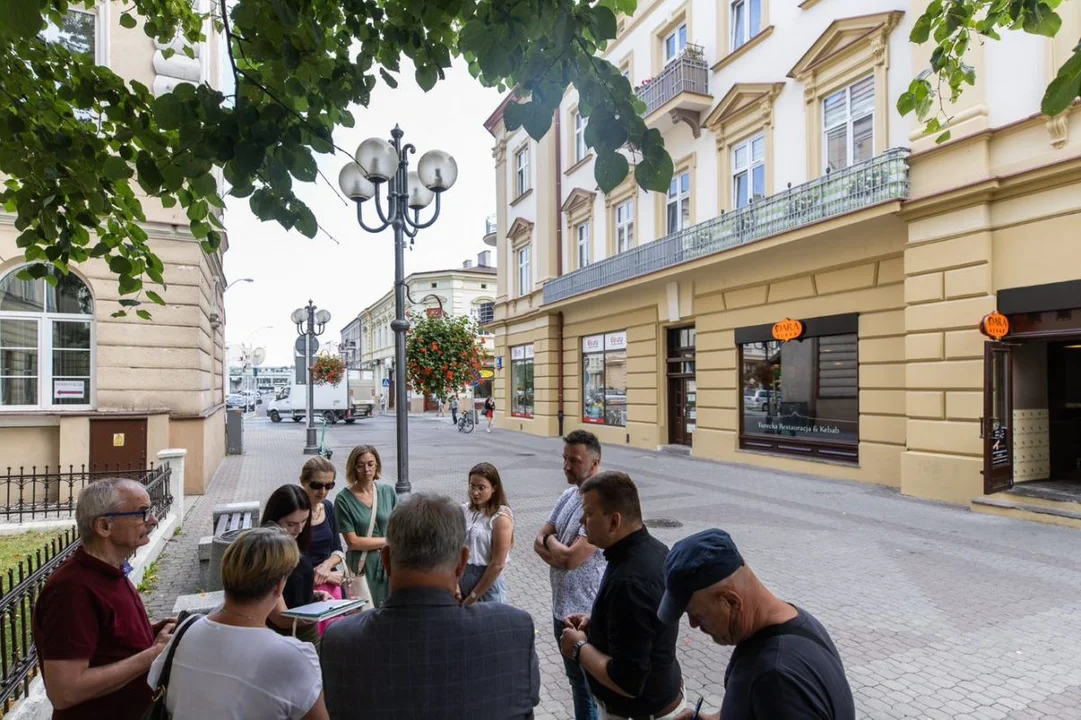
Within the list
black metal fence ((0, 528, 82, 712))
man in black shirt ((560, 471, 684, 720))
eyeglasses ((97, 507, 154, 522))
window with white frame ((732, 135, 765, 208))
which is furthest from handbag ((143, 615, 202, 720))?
window with white frame ((732, 135, 765, 208))

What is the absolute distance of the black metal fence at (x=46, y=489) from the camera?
8.41 m

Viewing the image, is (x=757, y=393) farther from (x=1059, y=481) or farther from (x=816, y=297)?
(x=1059, y=481)

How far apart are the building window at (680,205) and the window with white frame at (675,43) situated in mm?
3279

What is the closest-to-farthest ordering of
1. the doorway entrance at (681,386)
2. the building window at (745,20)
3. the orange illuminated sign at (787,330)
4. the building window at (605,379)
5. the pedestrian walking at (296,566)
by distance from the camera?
the pedestrian walking at (296,566) → the orange illuminated sign at (787,330) → the building window at (745,20) → the doorway entrance at (681,386) → the building window at (605,379)

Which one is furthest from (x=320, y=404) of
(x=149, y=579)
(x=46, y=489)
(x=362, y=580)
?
(x=362, y=580)

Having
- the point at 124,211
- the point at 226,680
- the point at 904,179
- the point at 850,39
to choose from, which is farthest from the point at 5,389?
the point at 850,39

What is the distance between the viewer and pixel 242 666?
1923 mm

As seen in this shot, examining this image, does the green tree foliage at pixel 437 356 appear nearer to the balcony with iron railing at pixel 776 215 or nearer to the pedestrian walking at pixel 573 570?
the pedestrian walking at pixel 573 570

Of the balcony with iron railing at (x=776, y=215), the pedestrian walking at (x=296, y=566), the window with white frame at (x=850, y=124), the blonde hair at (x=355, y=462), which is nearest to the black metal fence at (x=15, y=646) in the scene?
the pedestrian walking at (x=296, y=566)

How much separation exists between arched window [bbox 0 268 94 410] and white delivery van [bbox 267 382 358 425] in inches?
978

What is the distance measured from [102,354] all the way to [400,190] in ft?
23.5

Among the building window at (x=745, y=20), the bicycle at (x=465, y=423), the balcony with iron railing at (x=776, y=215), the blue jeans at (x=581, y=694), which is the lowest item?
the bicycle at (x=465, y=423)

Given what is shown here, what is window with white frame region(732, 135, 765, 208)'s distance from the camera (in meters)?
14.5

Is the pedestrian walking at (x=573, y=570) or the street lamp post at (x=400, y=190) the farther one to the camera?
the street lamp post at (x=400, y=190)
